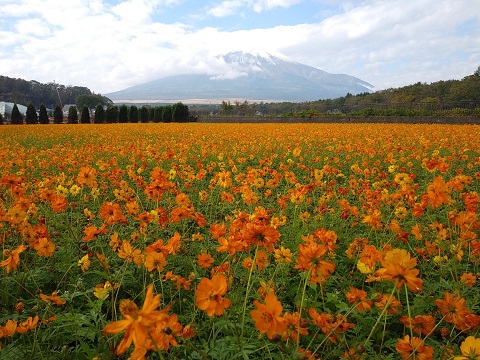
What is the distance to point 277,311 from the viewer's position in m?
0.93

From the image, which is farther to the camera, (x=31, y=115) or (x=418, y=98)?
(x=418, y=98)

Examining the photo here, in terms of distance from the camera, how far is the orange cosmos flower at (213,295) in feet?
3.17

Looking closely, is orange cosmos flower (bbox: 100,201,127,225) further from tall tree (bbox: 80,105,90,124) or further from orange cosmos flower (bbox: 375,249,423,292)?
tall tree (bbox: 80,105,90,124)

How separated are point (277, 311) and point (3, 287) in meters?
2.09

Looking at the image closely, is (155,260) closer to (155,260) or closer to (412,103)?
(155,260)

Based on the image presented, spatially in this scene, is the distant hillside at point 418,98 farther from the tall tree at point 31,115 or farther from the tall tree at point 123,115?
the tall tree at point 31,115

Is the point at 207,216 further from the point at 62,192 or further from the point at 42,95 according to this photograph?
the point at 42,95

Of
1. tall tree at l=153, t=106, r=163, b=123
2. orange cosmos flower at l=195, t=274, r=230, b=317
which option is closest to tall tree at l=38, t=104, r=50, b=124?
tall tree at l=153, t=106, r=163, b=123

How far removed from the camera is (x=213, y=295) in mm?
970

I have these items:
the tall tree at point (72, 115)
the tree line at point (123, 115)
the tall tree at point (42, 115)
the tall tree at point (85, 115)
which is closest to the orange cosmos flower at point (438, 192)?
the tree line at point (123, 115)

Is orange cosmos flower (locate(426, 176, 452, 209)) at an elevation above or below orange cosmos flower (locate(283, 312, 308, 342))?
above

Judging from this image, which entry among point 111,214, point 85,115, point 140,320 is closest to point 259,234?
point 140,320

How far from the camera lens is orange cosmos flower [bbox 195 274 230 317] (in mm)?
966

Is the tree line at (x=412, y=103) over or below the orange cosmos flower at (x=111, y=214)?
over
